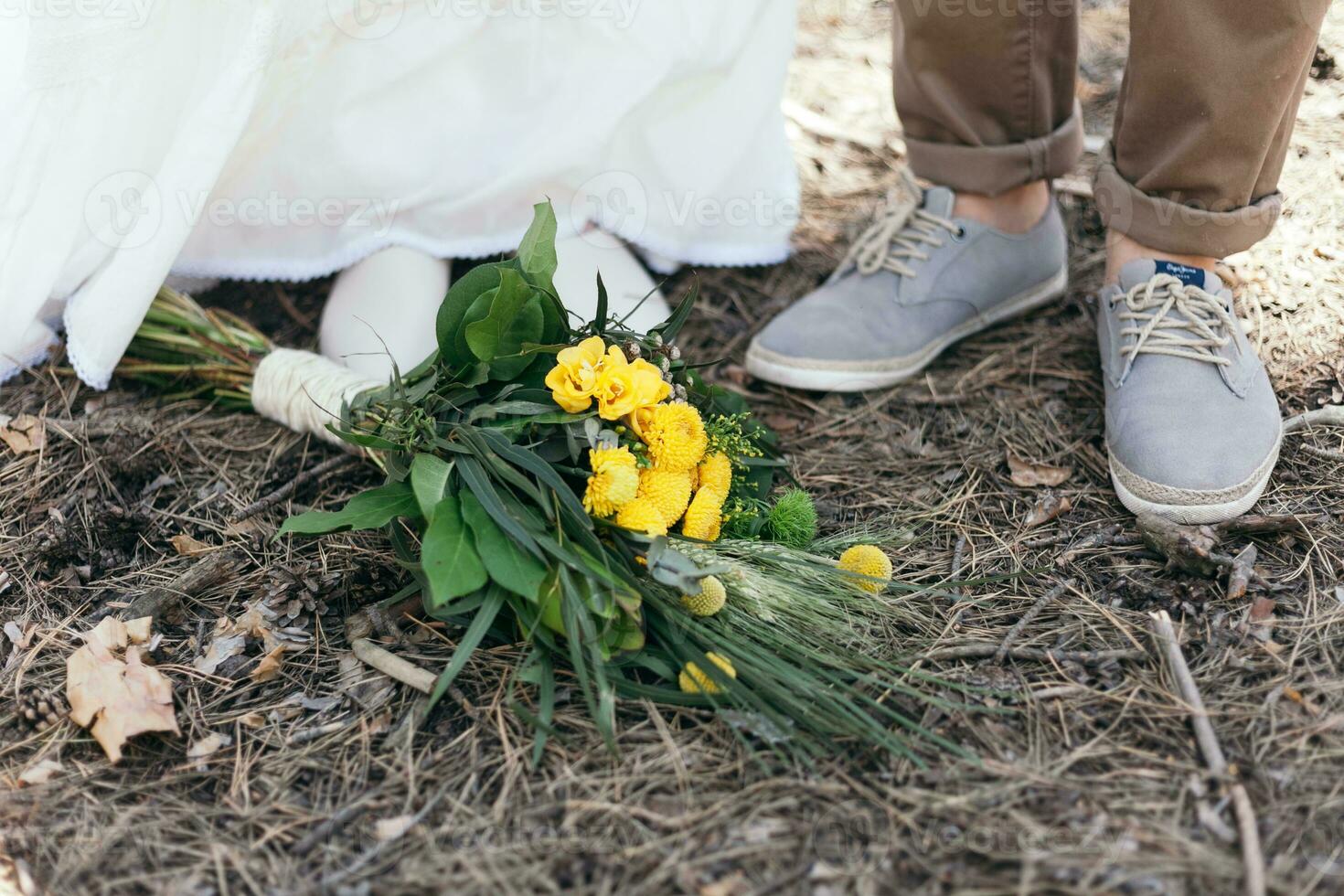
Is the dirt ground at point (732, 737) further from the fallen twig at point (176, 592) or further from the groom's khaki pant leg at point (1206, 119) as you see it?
the groom's khaki pant leg at point (1206, 119)

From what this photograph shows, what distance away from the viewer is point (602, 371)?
1.06 meters

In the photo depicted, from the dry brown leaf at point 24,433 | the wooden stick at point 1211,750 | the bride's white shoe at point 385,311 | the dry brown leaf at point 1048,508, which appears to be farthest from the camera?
the bride's white shoe at point 385,311

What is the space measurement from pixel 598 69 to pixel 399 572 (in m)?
0.83

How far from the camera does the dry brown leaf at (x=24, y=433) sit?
54.1 inches

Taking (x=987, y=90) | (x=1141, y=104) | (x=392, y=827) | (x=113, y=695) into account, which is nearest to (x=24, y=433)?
(x=113, y=695)

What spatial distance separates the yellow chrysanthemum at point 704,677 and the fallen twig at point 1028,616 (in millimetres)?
292

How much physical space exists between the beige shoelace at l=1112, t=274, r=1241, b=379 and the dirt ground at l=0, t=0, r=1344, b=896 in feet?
0.49

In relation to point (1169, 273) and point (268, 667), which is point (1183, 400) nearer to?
point (1169, 273)

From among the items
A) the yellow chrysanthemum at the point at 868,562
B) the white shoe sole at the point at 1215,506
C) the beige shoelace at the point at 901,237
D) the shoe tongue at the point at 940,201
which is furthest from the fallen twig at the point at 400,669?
the shoe tongue at the point at 940,201

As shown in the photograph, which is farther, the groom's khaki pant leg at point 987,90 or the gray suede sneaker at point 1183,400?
the groom's khaki pant leg at point 987,90

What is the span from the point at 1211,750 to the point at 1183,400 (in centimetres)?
52

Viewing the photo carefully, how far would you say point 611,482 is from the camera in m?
1.01

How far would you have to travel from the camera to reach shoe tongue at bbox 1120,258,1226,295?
1.35 m
